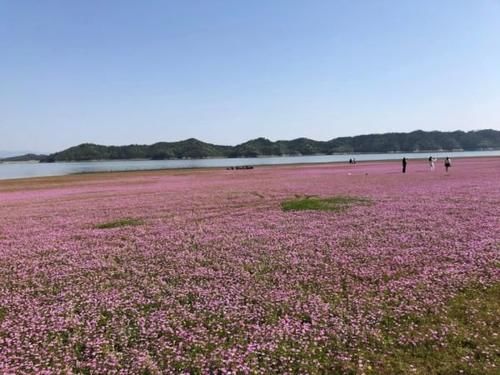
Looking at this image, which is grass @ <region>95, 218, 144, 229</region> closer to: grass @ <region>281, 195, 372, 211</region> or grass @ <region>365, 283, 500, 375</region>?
grass @ <region>281, 195, 372, 211</region>

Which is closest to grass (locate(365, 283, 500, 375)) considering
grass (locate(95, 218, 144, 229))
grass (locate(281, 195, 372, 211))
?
grass (locate(281, 195, 372, 211))

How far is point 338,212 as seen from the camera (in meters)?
23.5

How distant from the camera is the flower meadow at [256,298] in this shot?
23.1ft

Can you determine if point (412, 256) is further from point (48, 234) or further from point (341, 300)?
point (48, 234)

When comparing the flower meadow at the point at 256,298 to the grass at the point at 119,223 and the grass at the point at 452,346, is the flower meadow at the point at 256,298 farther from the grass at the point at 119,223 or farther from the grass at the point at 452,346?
the grass at the point at 119,223

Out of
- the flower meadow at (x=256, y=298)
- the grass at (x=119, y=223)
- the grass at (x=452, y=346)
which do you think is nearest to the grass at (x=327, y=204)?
the flower meadow at (x=256, y=298)

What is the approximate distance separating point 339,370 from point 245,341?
1890 mm

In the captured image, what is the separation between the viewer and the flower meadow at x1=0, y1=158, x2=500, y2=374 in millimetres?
7039

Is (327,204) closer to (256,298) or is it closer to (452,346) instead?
(256,298)

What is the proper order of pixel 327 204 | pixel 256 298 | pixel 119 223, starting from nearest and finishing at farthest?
pixel 256 298 → pixel 119 223 → pixel 327 204

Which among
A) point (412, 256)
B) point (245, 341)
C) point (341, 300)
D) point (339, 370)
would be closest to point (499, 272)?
point (412, 256)

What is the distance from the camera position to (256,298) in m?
9.88

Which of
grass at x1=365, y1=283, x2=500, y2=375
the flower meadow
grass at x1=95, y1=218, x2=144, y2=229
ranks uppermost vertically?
grass at x1=95, y1=218, x2=144, y2=229

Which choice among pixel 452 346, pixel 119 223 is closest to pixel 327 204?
pixel 119 223
